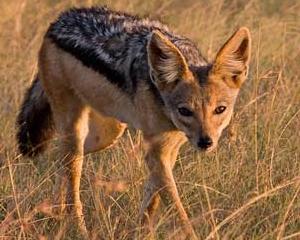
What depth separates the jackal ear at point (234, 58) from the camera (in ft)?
19.9

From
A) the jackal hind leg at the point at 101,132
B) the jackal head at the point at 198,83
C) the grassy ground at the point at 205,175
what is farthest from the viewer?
the jackal hind leg at the point at 101,132

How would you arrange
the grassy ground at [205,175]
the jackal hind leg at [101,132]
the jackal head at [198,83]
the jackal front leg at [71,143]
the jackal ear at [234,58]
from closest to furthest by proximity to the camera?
1. the grassy ground at [205,175]
2. the jackal head at [198,83]
3. the jackal ear at [234,58]
4. the jackal front leg at [71,143]
5. the jackal hind leg at [101,132]

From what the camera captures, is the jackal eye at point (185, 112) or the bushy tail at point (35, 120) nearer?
the jackal eye at point (185, 112)

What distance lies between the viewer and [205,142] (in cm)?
581

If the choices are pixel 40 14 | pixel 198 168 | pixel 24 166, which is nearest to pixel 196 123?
pixel 198 168

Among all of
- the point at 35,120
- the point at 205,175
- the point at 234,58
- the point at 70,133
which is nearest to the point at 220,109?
the point at 234,58

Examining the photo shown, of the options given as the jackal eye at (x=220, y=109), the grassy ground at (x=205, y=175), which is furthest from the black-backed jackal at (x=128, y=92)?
the grassy ground at (x=205, y=175)

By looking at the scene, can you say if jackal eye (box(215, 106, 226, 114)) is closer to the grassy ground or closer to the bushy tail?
the grassy ground

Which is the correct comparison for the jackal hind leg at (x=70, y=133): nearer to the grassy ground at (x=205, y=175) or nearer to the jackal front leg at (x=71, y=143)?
the jackal front leg at (x=71, y=143)

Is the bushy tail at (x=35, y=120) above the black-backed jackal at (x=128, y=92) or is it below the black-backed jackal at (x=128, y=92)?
below

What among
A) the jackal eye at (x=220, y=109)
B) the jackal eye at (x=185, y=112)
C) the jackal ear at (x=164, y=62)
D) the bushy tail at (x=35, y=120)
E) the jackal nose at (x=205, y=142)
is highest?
the jackal ear at (x=164, y=62)

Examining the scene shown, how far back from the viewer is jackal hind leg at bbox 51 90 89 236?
22.9ft

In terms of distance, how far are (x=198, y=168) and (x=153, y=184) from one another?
546 mm

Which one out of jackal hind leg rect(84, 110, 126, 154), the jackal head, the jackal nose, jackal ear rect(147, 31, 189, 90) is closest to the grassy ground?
jackal hind leg rect(84, 110, 126, 154)
